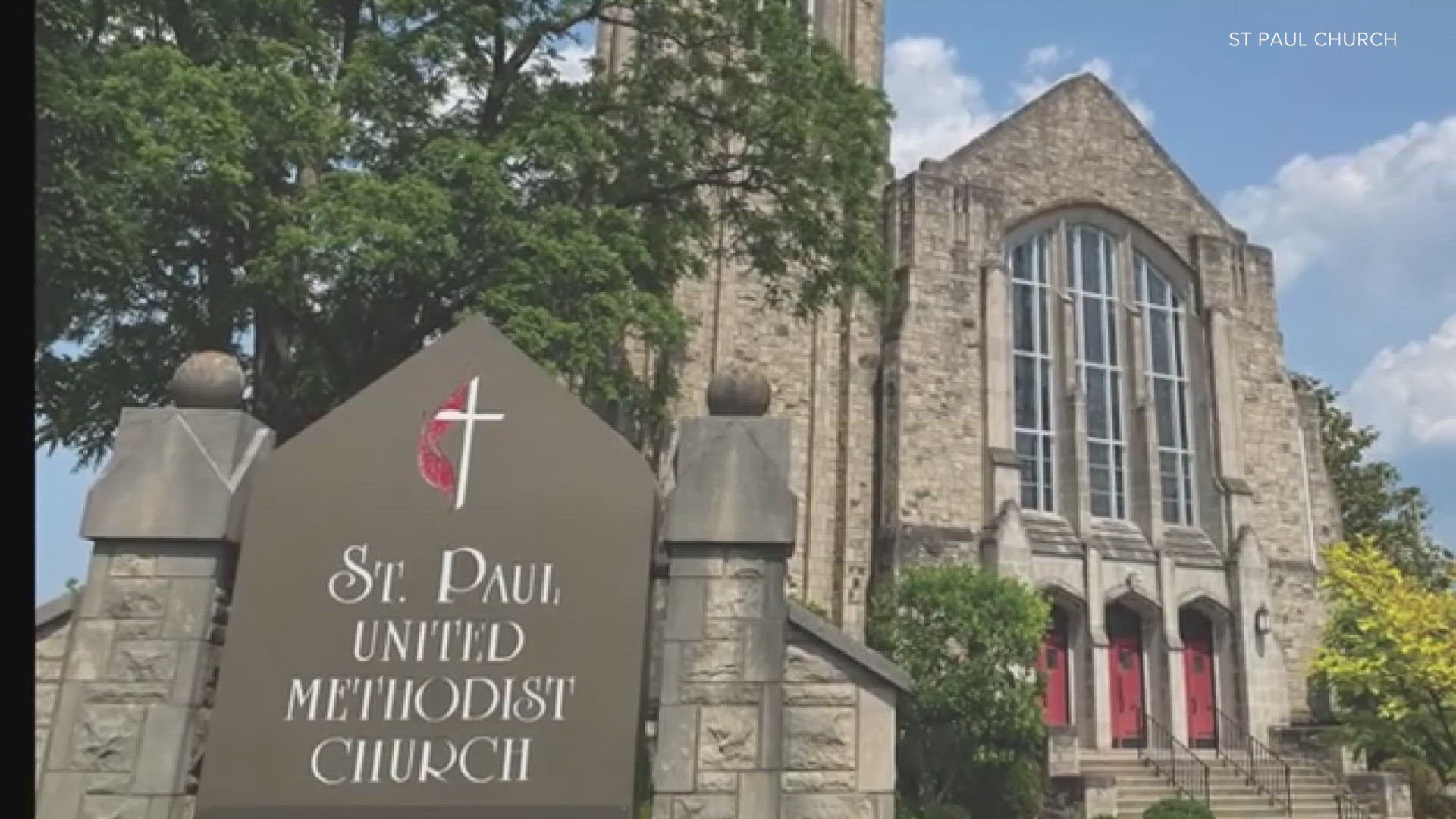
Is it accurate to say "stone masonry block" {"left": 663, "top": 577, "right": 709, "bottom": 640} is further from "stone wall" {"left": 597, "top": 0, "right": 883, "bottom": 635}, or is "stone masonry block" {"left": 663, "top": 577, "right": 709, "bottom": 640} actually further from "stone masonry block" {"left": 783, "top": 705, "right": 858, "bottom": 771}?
"stone wall" {"left": 597, "top": 0, "right": 883, "bottom": 635}

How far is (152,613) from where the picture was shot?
19.0ft

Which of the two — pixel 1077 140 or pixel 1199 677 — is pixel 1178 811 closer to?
pixel 1199 677

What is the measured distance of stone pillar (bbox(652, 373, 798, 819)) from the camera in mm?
5555

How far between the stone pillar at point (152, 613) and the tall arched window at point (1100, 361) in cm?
1801

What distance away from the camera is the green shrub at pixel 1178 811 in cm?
1431

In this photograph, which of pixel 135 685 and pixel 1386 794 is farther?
pixel 1386 794

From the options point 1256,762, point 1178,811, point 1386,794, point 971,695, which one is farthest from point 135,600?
point 1256,762

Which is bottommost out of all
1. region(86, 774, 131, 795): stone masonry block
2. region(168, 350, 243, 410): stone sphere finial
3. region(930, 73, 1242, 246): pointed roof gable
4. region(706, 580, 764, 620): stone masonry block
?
region(86, 774, 131, 795): stone masonry block

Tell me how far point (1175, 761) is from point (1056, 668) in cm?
242

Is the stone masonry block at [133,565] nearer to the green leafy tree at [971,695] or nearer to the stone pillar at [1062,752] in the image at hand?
the green leafy tree at [971,695]

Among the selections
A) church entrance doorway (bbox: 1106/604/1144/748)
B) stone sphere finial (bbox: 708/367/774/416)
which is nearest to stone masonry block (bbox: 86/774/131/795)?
stone sphere finial (bbox: 708/367/774/416)

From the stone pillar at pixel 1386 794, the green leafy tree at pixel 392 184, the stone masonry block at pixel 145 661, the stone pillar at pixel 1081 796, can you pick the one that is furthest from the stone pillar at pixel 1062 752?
the stone masonry block at pixel 145 661

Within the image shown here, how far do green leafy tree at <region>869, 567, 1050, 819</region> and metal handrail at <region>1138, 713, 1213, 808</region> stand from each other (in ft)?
10.6
